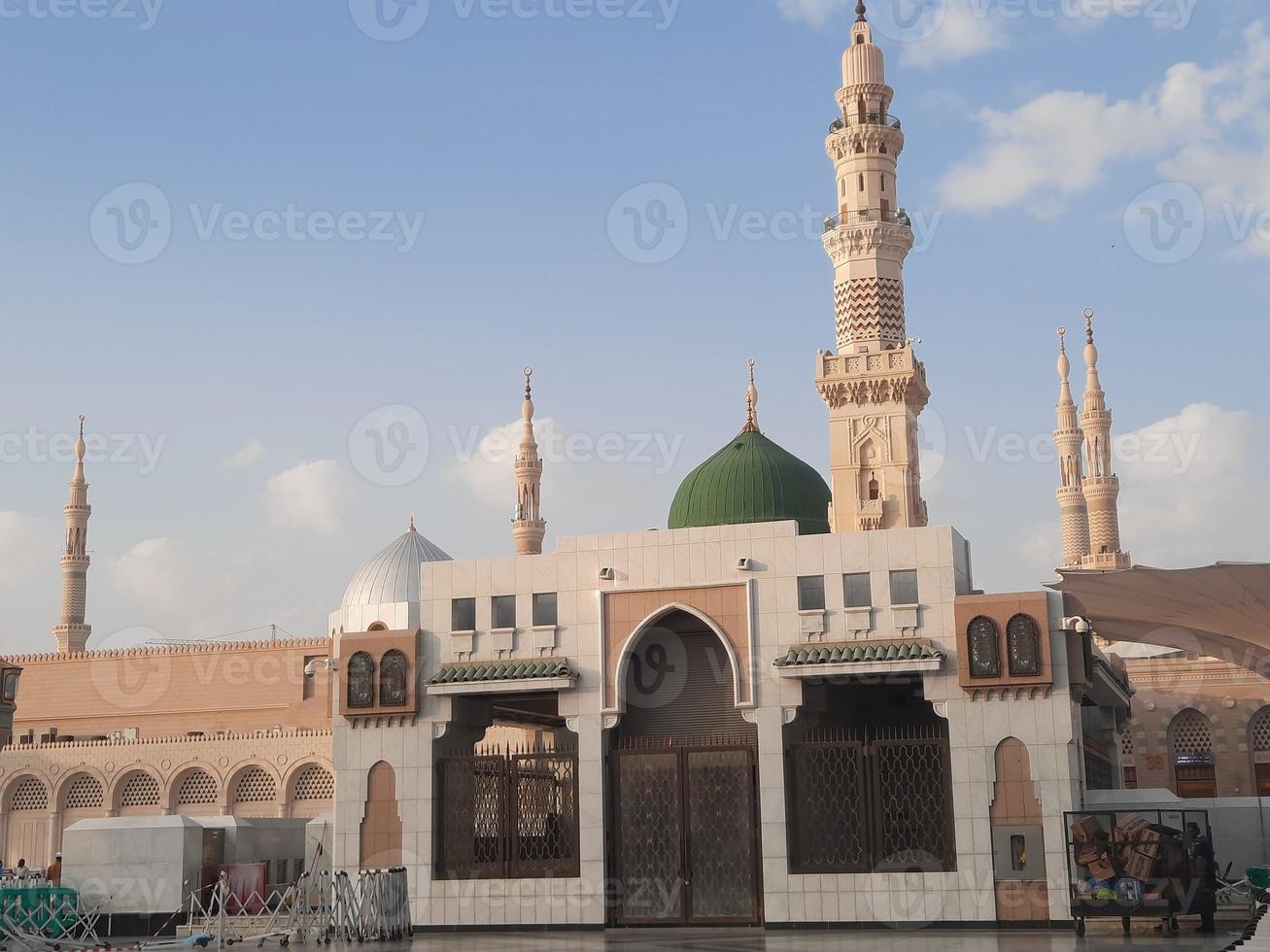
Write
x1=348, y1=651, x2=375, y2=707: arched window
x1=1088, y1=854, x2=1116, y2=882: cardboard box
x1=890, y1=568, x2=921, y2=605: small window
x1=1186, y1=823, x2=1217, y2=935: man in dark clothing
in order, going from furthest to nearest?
1. x1=348, y1=651, x2=375, y2=707: arched window
2. x1=890, y1=568, x2=921, y2=605: small window
3. x1=1088, y1=854, x2=1116, y2=882: cardboard box
4. x1=1186, y1=823, x2=1217, y2=935: man in dark clothing

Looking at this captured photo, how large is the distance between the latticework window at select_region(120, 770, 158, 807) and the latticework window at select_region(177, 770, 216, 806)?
937mm

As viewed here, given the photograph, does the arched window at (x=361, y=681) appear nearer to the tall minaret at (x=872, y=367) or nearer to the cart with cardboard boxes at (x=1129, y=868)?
the cart with cardboard boxes at (x=1129, y=868)

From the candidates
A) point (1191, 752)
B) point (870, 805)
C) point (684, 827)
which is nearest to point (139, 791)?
point (684, 827)

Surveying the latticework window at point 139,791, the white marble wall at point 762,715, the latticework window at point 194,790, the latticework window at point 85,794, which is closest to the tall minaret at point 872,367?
the white marble wall at point 762,715

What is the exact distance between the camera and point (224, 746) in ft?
155

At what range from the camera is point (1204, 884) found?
18156 mm

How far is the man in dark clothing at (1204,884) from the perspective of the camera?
713 inches

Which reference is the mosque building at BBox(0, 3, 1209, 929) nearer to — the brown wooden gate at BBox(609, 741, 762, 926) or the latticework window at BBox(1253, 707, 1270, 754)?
the brown wooden gate at BBox(609, 741, 762, 926)

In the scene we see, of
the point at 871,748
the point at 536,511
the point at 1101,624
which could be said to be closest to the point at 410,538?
the point at 536,511

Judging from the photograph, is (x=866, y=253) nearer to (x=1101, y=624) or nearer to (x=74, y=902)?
(x=1101, y=624)

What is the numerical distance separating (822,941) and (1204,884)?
4924 mm

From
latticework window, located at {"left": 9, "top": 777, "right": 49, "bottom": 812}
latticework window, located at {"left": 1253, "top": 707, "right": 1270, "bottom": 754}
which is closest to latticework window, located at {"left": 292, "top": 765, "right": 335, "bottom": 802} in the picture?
latticework window, located at {"left": 9, "top": 777, "right": 49, "bottom": 812}

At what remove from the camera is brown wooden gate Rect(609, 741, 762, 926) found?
21578 mm

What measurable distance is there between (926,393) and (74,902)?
1001 inches
